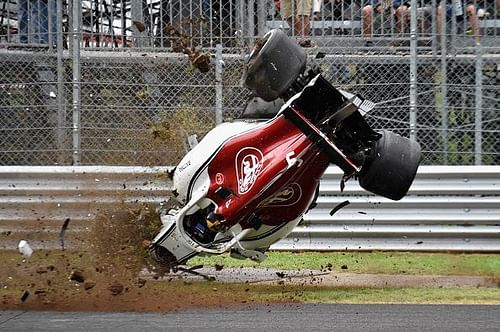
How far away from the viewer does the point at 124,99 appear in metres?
11.0

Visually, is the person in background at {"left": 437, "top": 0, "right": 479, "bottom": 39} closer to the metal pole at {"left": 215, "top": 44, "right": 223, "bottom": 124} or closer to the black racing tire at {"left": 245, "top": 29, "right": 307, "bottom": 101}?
the metal pole at {"left": 215, "top": 44, "right": 223, "bottom": 124}

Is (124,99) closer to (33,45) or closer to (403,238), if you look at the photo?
(33,45)

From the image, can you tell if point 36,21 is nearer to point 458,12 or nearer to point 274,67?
point 458,12

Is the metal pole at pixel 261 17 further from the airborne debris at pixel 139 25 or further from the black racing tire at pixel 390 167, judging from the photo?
the black racing tire at pixel 390 167

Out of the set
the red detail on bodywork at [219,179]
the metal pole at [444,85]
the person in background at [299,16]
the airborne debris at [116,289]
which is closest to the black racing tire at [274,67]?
the red detail on bodywork at [219,179]

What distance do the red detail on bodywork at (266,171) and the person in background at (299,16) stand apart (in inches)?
143

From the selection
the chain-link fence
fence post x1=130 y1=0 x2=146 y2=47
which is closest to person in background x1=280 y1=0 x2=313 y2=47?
the chain-link fence

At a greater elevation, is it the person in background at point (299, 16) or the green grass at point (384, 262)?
the person in background at point (299, 16)

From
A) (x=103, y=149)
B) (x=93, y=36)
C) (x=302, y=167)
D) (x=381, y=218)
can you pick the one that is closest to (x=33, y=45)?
(x=93, y=36)

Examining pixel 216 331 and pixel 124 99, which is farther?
pixel 124 99

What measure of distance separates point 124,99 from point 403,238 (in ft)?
10.8

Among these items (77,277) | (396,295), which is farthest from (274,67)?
(396,295)

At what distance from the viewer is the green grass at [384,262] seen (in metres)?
10.4

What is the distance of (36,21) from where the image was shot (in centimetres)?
1095
